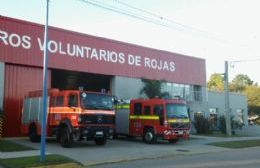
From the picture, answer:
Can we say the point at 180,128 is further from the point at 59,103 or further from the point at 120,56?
the point at 120,56

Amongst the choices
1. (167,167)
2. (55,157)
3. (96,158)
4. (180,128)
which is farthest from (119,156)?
(180,128)

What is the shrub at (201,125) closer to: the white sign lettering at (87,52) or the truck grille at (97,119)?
the white sign lettering at (87,52)

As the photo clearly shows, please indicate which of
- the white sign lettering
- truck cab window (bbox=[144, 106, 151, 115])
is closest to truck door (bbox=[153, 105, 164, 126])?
truck cab window (bbox=[144, 106, 151, 115])

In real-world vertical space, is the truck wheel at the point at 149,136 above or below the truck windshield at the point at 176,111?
below

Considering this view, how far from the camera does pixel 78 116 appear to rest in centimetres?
2062

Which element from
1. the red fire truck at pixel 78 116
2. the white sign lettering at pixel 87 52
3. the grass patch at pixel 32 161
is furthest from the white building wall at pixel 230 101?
the grass patch at pixel 32 161

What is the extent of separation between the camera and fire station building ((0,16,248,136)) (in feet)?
92.3

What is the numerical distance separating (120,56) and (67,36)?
558cm

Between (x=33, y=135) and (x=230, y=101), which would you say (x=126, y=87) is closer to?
(x=33, y=135)

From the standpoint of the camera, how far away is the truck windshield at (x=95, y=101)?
2083cm

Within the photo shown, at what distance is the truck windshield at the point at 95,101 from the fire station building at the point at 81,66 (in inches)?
171

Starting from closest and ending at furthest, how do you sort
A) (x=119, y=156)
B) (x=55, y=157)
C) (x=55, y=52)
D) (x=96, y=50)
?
1. (x=55, y=157)
2. (x=119, y=156)
3. (x=55, y=52)
4. (x=96, y=50)

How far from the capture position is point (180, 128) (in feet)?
83.8

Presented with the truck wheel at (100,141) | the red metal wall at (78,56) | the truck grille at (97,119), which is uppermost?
the red metal wall at (78,56)
